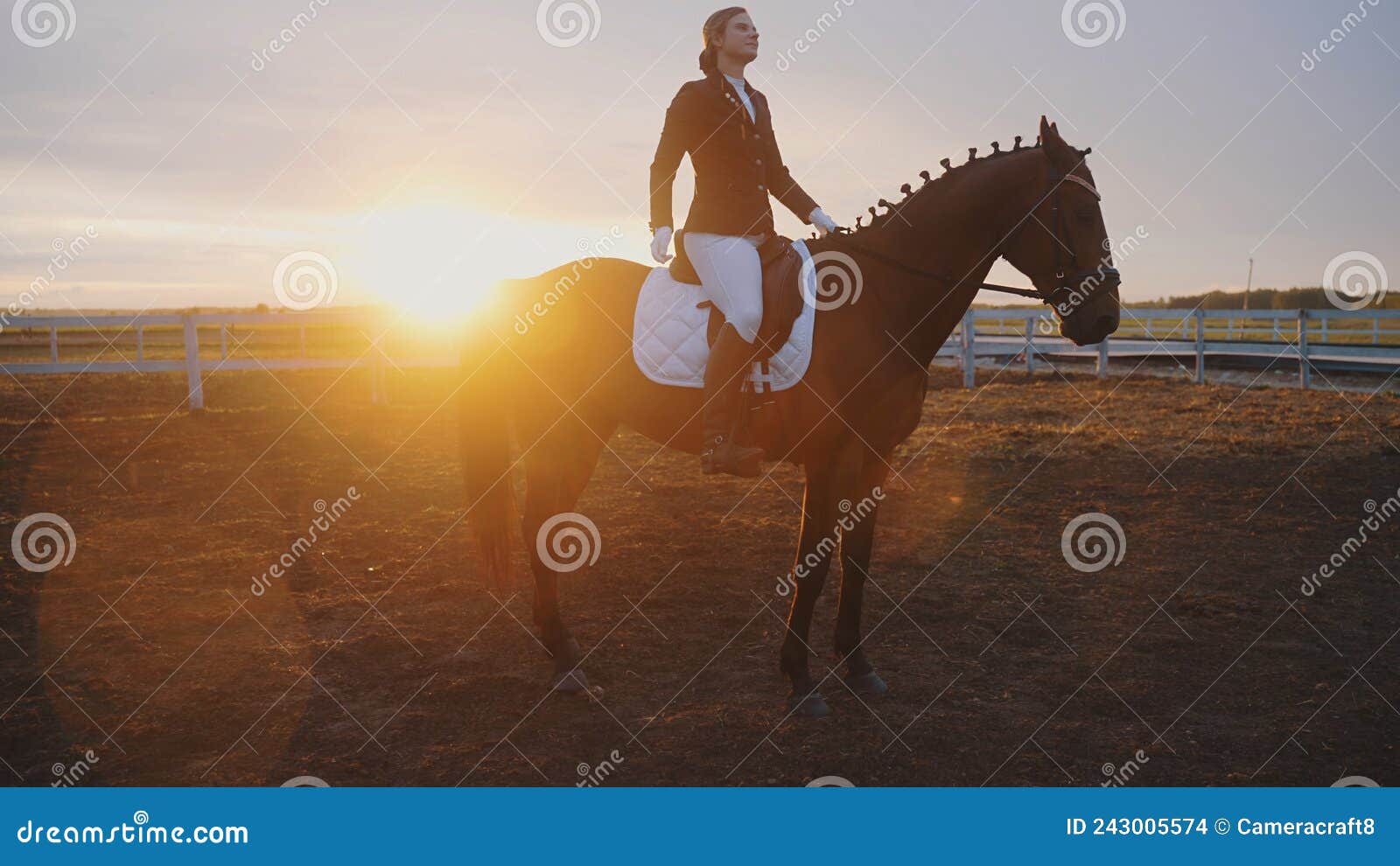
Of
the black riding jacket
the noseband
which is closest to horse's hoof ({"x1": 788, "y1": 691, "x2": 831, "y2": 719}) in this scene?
the noseband

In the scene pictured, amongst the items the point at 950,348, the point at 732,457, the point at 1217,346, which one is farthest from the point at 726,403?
the point at 1217,346

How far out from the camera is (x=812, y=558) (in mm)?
4648

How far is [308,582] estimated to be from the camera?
6.31 m

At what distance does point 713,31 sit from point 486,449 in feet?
8.55

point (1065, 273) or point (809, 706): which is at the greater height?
point (1065, 273)

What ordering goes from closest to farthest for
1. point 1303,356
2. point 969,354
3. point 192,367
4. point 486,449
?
point 486,449 < point 192,367 < point 1303,356 < point 969,354

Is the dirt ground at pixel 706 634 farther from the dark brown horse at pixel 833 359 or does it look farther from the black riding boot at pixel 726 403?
the black riding boot at pixel 726 403

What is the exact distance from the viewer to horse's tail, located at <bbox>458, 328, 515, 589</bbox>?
5332 mm

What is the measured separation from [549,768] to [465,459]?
210 centimetres

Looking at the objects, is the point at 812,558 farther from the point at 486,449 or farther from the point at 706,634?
the point at 486,449

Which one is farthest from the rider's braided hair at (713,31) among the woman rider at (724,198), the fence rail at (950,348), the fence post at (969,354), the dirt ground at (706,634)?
the fence post at (969,354)

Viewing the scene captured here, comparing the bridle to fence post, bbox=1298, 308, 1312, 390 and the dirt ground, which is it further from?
fence post, bbox=1298, 308, 1312, 390

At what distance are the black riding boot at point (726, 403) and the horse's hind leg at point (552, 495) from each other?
3.07ft

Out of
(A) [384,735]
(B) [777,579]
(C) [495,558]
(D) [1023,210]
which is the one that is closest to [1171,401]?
(B) [777,579]
